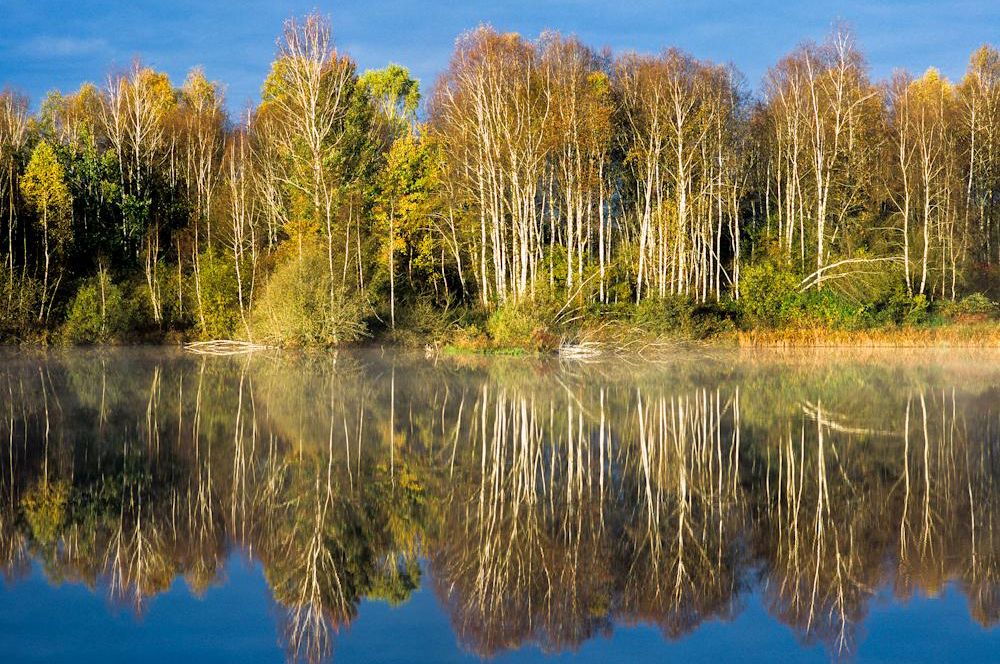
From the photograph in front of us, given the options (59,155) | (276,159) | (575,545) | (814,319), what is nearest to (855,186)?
(814,319)

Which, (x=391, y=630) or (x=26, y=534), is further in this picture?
(x=26, y=534)

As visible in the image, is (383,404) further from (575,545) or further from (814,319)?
(814,319)

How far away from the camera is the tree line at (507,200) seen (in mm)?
37344

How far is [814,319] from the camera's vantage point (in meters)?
38.6

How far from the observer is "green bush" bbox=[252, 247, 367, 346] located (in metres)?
34.7

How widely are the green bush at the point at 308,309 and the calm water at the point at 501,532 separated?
16.3 metres

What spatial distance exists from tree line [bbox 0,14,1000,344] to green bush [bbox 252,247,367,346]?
0.30ft

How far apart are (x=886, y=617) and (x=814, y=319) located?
32682 mm

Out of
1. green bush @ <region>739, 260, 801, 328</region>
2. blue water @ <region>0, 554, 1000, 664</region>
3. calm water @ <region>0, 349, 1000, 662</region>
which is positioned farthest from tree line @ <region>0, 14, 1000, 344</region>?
blue water @ <region>0, 554, 1000, 664</region>

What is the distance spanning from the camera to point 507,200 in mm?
40719

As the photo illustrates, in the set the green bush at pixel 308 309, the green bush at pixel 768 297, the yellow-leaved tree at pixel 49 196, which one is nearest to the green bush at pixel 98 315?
the yellow-leaved tree at pixel 49 196

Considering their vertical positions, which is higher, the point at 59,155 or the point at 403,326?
the point at 59,155

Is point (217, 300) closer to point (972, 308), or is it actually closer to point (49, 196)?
point (49, 196)

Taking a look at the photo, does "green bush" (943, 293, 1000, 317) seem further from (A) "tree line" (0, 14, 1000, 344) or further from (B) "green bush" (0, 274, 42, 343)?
(B) "green bush" (0, 274, 42, 343)
